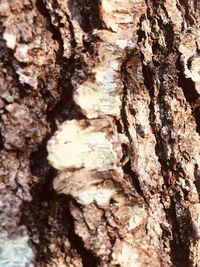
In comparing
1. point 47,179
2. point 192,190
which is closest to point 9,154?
point 47,179

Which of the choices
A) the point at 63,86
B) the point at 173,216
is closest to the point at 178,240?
the point at 173,216

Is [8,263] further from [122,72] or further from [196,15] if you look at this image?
[196,15]

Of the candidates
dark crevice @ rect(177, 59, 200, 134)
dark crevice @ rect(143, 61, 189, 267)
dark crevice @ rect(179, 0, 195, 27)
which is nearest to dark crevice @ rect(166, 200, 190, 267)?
dark crevice @ rect(143, 61, 189, 267)

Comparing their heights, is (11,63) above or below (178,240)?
above

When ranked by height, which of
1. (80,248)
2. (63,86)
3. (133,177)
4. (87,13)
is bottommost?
(80,248)

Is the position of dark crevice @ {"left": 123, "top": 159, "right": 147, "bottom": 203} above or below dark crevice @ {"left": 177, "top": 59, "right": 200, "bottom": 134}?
below

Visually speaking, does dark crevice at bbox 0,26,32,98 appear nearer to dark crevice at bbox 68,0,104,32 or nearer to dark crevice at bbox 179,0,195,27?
dark crevice at bbox 68,0,104,32

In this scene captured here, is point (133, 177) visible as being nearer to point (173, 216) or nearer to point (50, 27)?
point (173, 216)

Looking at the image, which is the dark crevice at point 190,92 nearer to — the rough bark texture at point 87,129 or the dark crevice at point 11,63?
the rough bark texture at point 87,129
